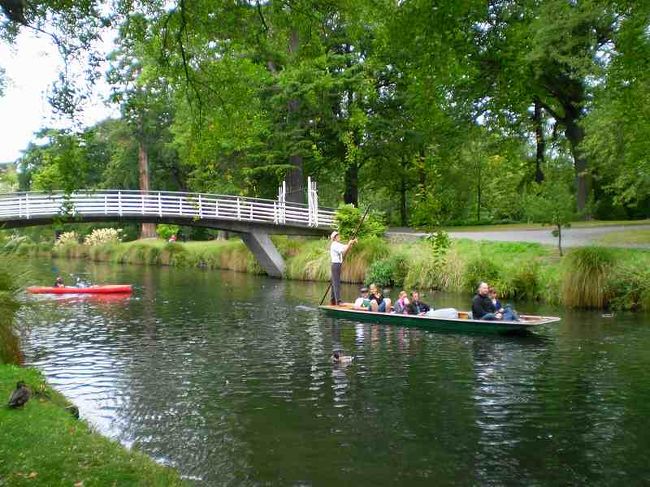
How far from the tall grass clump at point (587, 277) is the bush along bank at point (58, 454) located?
14.8 m

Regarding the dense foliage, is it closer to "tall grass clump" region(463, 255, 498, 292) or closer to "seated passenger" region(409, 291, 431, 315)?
"tall grass clump" region(463, 255, 498, 292)

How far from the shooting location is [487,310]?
53.1 feet

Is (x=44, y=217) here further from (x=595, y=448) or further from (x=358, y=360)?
(x=595, y=448)

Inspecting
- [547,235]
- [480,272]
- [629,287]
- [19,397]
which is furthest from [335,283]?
[19,397]

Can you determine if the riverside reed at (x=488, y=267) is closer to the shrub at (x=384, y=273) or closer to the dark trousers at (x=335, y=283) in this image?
the shrub at (x=384, y=273)

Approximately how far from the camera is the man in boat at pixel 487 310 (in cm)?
1562

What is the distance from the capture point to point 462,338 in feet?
50.9

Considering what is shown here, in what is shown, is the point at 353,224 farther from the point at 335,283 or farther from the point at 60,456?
the point at 60,456

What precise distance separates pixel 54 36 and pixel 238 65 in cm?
278

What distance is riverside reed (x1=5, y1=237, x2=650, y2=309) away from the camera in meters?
18.6

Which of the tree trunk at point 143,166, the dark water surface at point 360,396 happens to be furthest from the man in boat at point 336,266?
the tree trunk at point 143,166

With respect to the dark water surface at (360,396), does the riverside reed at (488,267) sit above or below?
above

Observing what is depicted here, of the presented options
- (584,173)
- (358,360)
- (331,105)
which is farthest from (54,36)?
(584,173)

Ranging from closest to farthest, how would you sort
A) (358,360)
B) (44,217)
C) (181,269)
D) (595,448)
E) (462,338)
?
(595,448) → (358,360) → (462,338) → (44,217) → (181,269)
